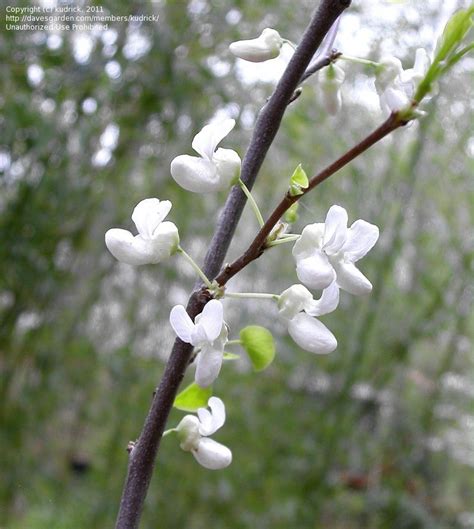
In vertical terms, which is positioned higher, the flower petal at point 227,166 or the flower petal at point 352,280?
the flower petal at point 227,166

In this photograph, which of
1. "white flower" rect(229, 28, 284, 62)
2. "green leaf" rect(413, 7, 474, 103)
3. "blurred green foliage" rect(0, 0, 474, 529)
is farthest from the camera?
"blurred green foliage" rect(0, 0, 474, 529)

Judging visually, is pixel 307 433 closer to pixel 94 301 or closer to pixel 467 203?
pixel 94 301

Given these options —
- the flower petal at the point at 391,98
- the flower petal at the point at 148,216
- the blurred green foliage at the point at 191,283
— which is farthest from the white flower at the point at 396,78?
the blurred green foliage at the point at 191,283

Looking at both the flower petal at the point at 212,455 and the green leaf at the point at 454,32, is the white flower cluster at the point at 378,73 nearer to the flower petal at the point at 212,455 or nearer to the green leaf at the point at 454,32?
the green leaf at the point at 454,32

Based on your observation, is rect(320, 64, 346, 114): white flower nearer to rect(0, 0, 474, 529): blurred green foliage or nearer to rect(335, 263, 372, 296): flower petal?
rect(335, 263, 372, 296): flower petal

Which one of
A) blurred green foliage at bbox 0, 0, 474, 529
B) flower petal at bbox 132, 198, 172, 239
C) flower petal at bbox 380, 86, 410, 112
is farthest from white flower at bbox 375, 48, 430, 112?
blurred green foliage at bbox 0, 0, 474, 529

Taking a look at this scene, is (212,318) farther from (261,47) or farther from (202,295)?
(261,47)
